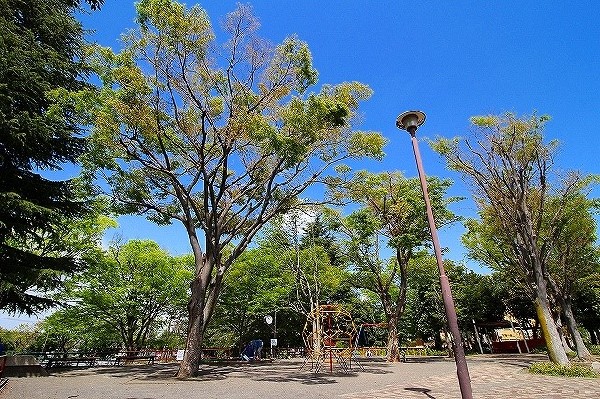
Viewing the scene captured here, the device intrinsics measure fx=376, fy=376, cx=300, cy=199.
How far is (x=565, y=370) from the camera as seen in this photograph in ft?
34.0

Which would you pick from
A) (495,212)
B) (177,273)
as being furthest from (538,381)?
(177,273)

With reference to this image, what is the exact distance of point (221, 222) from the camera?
41.6 ft

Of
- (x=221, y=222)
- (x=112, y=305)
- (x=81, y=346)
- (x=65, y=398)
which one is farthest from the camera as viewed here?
(x=81, y=346)

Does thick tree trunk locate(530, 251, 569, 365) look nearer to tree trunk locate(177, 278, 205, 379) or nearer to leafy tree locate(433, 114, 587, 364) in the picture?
leafy tree locate(433, 114, 587, 364)

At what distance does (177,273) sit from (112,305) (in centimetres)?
394

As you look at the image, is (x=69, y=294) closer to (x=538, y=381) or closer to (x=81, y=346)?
(x=81, y=346)

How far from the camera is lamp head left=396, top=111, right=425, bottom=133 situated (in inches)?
267

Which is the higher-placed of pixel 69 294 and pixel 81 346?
pixel 69 294

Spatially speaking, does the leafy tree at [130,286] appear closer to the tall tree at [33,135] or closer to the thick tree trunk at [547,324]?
the tall tree at [33,135]

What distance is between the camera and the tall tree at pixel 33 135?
11617 mm

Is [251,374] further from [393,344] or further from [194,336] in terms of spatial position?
[393,344]

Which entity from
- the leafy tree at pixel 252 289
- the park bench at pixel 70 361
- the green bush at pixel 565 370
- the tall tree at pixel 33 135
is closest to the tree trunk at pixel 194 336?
the tall tree at pixel 33 135

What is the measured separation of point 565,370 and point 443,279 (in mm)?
7784

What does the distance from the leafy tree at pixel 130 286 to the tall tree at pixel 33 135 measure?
22.4 ft
